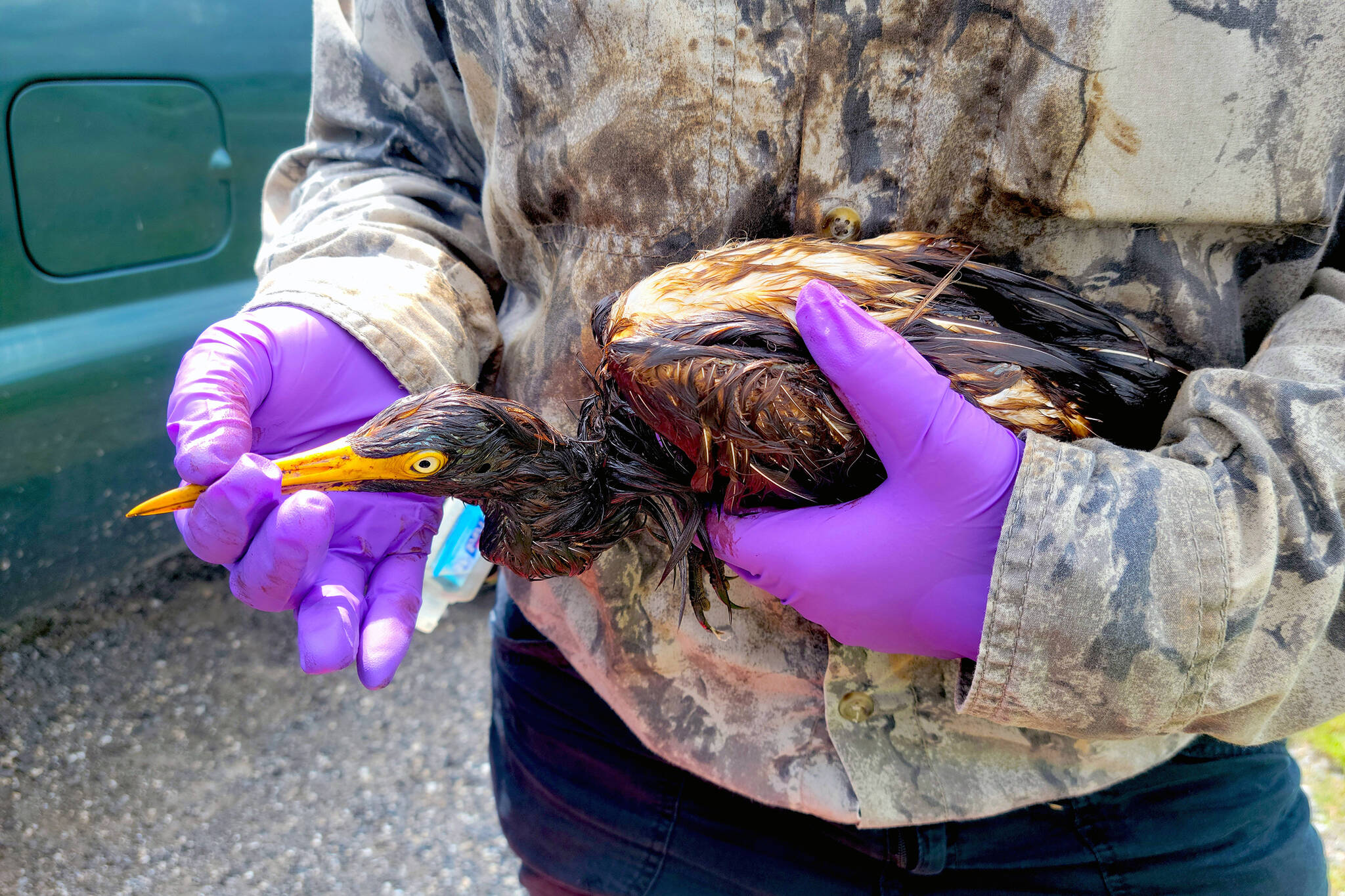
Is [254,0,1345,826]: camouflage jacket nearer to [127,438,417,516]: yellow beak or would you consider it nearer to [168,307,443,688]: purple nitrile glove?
[168,307,443,688]: purple nitrile glove

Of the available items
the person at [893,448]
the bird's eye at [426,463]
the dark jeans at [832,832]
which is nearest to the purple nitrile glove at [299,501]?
the person at [893,448]

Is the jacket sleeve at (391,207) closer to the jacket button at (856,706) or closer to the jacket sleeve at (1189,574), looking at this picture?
the jacket button at (856,706)

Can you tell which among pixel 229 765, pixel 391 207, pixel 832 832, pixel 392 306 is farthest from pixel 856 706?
pixel 229 765

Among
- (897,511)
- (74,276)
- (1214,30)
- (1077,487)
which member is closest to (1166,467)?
(1077,487)

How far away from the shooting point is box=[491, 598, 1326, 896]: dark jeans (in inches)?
48.6

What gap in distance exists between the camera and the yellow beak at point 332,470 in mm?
1076

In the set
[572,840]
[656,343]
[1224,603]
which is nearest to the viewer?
[1224,603]

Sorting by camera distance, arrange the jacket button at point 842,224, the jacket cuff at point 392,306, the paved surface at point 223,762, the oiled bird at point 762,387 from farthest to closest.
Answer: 1. the paved surface at point 223,762
2. the jacket cuff at point 392,306
3. the jacket button at point 842,224
4. the oiled bird at point 762,387

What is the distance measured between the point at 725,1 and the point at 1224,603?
2.84ft

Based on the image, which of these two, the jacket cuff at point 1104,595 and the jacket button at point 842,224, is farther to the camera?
the jacket button at point 842,224

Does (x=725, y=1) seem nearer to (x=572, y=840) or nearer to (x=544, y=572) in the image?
(x=544, y=572)

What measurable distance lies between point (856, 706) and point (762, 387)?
0.47 meters

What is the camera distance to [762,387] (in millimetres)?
1023

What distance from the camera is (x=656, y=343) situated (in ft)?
3.34
